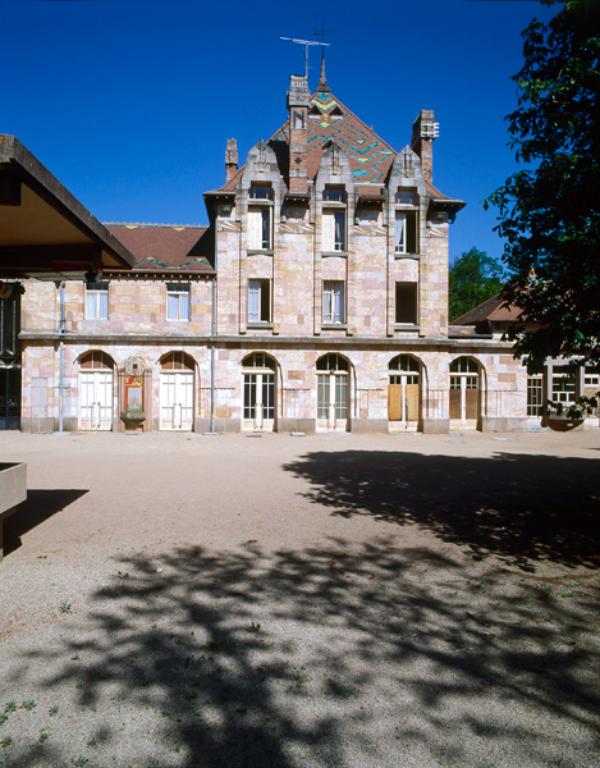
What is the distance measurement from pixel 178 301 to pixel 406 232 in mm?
10277

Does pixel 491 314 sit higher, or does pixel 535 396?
pixel 491 314

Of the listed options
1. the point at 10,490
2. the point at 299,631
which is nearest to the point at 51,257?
the point at 10,490

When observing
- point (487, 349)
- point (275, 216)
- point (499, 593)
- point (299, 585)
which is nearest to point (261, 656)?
point (299, 585)

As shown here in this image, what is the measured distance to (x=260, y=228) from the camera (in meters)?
21.4

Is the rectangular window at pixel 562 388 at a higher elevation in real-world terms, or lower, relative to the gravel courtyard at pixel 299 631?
higher

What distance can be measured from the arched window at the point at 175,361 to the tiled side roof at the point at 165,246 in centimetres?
352

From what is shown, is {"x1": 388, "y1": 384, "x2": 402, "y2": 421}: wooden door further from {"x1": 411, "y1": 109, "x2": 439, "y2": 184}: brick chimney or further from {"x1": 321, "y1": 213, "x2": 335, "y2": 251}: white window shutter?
{"x1": 411, "y1": 109, "x2": 439, "y2": 184}: brick chimney

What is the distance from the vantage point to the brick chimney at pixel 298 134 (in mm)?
21484

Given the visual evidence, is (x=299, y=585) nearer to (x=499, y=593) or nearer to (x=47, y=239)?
(x=499, y=593)

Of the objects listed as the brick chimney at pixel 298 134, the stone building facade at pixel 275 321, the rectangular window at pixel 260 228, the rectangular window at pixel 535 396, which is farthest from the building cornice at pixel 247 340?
the brick chimney at pixel 298 134

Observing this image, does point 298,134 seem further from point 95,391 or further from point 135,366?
point 95,391

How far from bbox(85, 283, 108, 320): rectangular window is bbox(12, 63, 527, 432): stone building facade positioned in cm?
6

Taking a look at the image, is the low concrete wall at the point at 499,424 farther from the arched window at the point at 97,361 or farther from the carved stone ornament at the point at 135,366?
the arched window at the point at 97,361

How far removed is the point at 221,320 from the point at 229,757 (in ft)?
63.0
